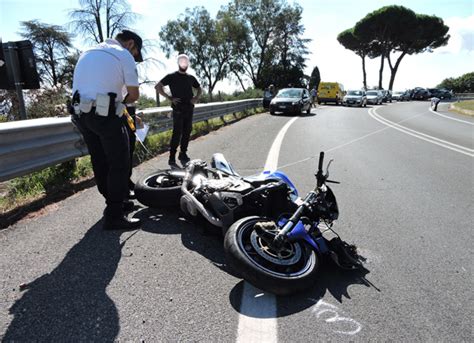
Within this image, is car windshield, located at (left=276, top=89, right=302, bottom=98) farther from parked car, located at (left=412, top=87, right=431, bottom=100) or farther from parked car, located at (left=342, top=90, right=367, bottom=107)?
parked car, located at (left=412, top=87, right=431, bottom=100)

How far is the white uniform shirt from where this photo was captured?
11.4ft

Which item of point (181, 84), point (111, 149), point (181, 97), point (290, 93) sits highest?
point (181, 84)

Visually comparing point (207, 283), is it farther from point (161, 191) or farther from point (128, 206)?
point (128, 206)

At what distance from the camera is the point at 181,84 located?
277 inches

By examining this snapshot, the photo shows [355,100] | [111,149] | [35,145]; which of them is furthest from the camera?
[355,100]

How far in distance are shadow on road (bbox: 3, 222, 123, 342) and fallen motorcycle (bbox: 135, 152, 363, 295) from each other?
2.93 feet

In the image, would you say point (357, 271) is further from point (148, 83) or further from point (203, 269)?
point (148, 83)

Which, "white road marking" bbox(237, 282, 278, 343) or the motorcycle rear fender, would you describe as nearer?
"white road marking" bbox(237, 282, 278, 343)

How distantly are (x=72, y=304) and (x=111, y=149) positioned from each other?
1.66 metres

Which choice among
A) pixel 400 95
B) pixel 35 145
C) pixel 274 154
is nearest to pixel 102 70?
pixel 35 145

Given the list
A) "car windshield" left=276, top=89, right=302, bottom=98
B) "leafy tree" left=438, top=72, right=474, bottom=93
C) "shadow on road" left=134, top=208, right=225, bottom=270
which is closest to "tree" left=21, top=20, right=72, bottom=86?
"car windshield" left=276, top=89, right=302, bottom=98

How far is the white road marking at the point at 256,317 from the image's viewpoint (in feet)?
7.34

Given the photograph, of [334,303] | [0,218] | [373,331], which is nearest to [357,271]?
[334,303]

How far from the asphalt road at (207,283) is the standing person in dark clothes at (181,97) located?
8.24 ft
